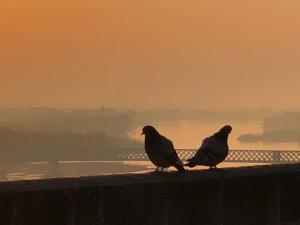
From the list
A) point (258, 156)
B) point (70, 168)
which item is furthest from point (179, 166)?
point (70, 168)

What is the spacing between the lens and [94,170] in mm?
134500

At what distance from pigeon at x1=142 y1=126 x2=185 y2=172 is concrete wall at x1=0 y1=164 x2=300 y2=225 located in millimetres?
574

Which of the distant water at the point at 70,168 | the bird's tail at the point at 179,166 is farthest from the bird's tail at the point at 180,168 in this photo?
the distant water at the point at 70,168

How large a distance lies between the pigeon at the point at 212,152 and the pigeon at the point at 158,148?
0.21m

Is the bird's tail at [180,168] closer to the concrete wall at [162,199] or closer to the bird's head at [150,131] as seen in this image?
the concrete wall at [162,199]

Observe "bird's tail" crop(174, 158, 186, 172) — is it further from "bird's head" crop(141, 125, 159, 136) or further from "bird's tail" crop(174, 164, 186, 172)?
"bird's head" crop(141, 125, 159, 136)

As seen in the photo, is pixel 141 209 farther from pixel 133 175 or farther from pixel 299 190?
pixel 299 190

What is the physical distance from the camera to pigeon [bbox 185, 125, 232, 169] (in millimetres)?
6836

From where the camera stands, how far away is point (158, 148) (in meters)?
6.68

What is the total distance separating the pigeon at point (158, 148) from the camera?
21.7 feet

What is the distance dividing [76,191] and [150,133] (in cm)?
164

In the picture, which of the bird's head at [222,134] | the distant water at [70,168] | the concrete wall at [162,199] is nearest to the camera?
the concrete wall at [162,199]

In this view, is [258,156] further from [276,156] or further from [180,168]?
[180,168]

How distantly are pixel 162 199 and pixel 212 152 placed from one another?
144 cm
